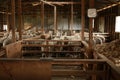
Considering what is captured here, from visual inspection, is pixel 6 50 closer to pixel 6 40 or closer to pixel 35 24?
pixel 6 40

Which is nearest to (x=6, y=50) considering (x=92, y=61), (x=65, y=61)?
(x=65, y=61)

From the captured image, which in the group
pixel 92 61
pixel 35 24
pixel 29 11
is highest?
pixel 29 11

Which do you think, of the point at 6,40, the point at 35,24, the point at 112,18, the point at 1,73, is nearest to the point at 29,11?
the point at 35,24

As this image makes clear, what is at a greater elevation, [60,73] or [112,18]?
[112,18]

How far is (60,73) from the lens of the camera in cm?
267

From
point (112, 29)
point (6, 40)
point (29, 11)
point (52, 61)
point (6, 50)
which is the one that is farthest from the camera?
point (29, 11)

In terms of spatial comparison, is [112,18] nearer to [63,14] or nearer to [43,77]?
[63,14]

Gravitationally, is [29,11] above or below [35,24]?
above

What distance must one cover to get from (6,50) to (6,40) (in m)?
4.93

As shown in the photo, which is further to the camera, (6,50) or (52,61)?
(6,50)

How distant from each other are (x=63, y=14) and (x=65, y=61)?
636 inches

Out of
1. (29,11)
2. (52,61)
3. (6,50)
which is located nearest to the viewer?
(52,61)

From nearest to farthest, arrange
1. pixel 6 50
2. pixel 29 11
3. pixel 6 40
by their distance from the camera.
Answer: pixel 6 50
pixel 6 40
pixel 29 11

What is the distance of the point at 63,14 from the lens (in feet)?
60.5
